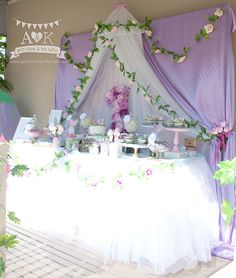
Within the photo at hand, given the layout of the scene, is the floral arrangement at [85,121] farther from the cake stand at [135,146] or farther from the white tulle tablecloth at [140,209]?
the cake stand at [135,146]

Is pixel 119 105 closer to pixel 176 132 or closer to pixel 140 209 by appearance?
pixel 176 132

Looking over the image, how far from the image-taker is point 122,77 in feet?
11.3

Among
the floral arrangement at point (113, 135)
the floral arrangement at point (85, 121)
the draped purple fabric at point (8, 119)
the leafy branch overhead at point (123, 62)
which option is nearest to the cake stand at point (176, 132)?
the leafy branch overhead at point (123, 62)

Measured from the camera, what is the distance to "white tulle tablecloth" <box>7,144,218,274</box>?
96.5 inches

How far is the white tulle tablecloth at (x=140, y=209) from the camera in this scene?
2451 millimetres

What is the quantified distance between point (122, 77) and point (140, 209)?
1497 mm

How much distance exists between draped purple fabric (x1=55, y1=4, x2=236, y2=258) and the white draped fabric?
7 cm

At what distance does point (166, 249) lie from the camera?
2400 millimetres

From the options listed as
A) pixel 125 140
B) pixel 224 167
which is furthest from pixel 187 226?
pixel 224 167

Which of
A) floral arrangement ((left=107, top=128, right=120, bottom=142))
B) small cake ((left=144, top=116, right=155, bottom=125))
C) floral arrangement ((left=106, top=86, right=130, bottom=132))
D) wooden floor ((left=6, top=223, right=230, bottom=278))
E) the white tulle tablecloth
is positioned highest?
floral arrangement ((left=106, top=86, right=130, bottom=132))

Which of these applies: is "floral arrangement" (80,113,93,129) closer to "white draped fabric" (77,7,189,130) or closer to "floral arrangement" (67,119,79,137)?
"floral arrangement" (67,119,79,137)

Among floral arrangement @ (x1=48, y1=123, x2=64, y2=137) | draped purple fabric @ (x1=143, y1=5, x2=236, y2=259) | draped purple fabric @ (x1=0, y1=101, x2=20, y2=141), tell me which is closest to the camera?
draped purple fabric @ (x1=143, y1=5, x2=236, y2=259)

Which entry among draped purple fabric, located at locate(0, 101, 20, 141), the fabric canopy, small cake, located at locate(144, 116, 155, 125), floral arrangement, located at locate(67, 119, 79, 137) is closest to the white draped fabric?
the fabric canopy

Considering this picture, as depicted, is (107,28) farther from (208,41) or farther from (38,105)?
(38,105)
